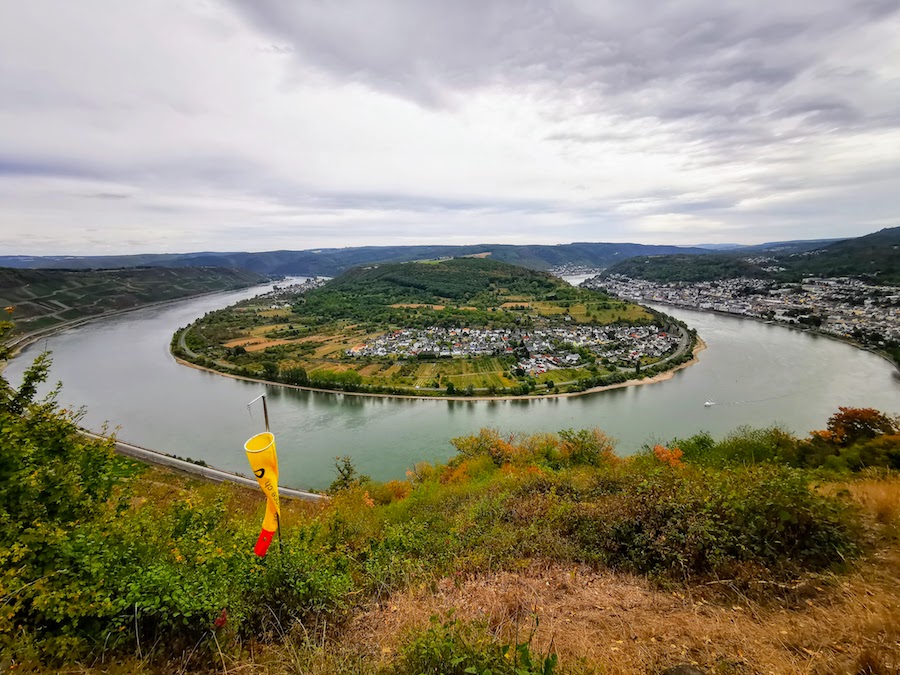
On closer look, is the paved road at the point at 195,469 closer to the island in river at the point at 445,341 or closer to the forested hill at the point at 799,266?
the island in river at the point at 445,341

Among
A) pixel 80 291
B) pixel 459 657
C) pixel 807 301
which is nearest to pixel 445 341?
pixel 459 657

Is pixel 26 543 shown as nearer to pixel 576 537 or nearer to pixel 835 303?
pixel 576 537

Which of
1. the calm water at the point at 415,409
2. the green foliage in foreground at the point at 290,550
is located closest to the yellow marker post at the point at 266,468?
the green foliage in foreground at the point at 290,550

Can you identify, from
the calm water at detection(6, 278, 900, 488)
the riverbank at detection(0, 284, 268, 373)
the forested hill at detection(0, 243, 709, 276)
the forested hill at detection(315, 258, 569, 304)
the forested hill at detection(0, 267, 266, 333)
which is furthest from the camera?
the forested hill at detection(0, 243, 709, 276)

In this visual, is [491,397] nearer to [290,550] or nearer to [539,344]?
[539,344]

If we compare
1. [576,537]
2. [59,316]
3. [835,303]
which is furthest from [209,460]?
[835,303]

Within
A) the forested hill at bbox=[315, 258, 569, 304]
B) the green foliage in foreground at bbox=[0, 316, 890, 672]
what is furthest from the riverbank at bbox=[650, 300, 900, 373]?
the green foliage in foreground at bbox=[0, 316, 890, 672]

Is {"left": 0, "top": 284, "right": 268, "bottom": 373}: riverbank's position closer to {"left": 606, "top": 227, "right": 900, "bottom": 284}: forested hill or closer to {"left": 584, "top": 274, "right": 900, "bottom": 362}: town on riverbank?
{"left": 584, "top": 274, "right": 900, "bottom": 362}: town on riverbank
